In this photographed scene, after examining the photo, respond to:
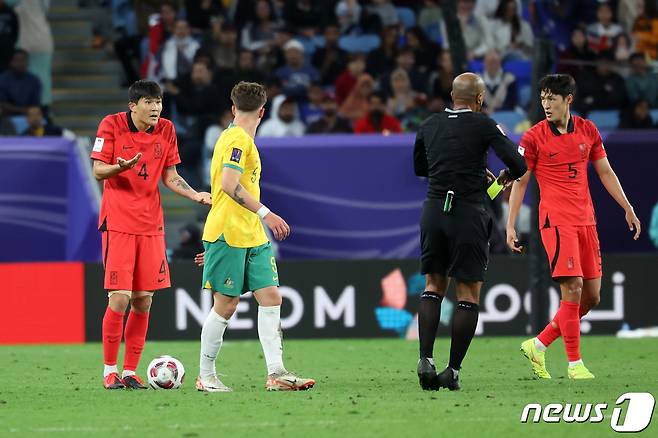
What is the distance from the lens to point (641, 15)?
64.2ft

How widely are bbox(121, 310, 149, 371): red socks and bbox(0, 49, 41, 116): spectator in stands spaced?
327 inches

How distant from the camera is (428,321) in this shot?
340 inches

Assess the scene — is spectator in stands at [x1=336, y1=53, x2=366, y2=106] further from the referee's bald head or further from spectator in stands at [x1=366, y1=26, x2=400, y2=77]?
the referee's bald head

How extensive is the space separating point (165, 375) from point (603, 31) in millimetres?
11940

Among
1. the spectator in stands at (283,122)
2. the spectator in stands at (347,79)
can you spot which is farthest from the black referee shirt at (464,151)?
the spectator in stands at (347,79)

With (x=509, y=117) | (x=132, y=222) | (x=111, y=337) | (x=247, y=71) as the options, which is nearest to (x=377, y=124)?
(x=509, y=117)

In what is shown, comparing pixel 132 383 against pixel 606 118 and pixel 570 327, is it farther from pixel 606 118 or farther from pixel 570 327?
pixel 606 118

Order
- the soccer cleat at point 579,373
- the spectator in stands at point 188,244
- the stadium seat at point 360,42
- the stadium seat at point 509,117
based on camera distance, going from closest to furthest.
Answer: the soccer cleat at point 579,373 → the spectator in stands at point 188,244 → the stadium seat at point 509,117 → the stadium seat at point 360,42

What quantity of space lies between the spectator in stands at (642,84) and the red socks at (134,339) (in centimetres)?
886

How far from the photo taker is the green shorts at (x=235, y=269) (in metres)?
8.62

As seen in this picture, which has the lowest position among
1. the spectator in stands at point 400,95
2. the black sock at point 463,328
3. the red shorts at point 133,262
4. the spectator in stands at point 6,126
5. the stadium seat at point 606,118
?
the black sock at point 463,328

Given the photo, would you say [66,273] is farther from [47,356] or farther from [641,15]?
[641,15]

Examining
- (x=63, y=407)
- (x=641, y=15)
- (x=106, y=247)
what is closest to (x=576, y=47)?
(x=641, y=15)

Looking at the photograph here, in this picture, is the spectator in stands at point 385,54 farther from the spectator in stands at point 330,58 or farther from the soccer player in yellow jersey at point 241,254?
the soccer player in yellow jersey at point 241,254
